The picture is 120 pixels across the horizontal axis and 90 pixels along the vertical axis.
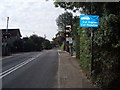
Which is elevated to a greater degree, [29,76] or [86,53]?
[86,53]

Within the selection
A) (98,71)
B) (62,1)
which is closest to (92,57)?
(98,71)

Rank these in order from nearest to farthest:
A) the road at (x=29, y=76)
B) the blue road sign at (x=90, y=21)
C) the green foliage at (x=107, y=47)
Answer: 1. the green foliage at (x=107, y=47)
2. the blue road sign at (x=90, y=21)
3. the road at (x=29, y=76)

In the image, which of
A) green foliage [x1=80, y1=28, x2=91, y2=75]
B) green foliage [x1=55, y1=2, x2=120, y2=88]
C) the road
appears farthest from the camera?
green foliage [x1=80, y1=28, x2=91, y2=75]

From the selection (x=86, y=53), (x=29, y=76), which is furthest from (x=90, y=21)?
(x=29, y=76)

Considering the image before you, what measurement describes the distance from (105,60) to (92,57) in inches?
39.3

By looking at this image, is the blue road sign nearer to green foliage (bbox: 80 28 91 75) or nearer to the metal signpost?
the metal signpost

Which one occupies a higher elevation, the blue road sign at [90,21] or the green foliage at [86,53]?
the blue road sign at [90,21]

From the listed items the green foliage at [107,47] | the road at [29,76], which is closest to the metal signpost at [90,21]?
the green foliage at [107,47]

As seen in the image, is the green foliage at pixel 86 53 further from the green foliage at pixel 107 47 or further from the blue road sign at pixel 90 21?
the blue road sign at pixel 90 21

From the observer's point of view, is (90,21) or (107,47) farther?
(90,21)

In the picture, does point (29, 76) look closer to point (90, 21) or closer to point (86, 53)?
point (86, 53)

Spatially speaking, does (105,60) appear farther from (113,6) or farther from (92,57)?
(113,6)

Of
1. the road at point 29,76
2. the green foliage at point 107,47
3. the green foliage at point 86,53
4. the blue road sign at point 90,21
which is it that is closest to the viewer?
the green foliage at point 107,47

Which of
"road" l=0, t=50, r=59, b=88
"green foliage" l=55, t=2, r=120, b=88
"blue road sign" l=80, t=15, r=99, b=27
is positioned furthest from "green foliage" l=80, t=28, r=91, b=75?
"road" l=0, t=50, r=59, b=88
